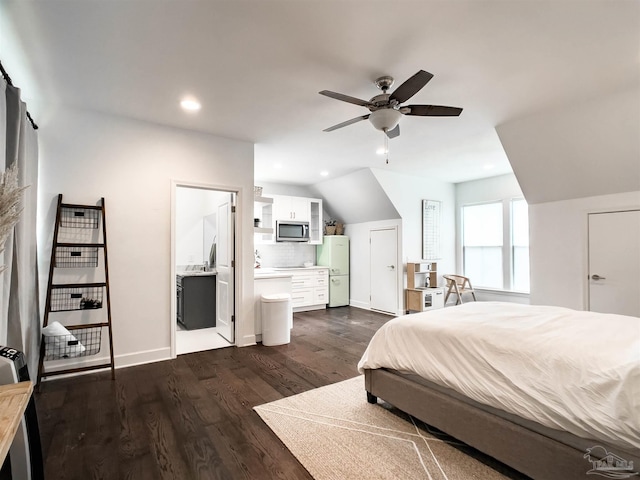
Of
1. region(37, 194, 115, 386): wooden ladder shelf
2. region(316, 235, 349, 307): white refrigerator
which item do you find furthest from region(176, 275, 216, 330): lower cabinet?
region(316, 235, 349, 307): white refrigerator

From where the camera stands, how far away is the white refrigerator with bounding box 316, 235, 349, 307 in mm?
6855

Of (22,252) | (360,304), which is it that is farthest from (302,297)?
(22,252)

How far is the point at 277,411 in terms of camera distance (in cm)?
245

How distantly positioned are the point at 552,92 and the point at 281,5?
253 centimetres

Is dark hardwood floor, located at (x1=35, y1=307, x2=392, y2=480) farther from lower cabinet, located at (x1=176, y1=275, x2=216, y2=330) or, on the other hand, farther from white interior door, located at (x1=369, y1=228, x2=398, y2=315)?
white interior door, located at (x1=369, y1=228, x2=398, y2=315)

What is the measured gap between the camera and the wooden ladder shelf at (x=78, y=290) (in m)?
2.96

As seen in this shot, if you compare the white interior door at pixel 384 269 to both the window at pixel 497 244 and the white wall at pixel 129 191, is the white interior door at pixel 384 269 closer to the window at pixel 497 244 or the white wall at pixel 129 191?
the window at pixel 497 244

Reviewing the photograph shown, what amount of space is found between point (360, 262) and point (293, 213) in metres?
1.76

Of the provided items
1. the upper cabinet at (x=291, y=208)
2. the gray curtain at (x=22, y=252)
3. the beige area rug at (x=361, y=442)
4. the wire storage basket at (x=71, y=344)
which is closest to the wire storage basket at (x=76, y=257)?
the gray curtain at (x=22, y=252)

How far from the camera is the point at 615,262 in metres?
3.92

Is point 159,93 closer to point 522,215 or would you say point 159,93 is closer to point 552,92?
point 552,92

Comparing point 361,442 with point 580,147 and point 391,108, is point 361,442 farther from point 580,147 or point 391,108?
point 580,147

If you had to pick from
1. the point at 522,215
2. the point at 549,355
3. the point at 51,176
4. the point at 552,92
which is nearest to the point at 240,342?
the point at 51,176

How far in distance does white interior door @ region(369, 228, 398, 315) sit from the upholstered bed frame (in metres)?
3.79
